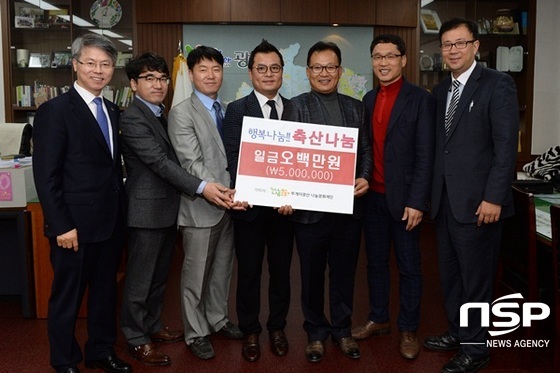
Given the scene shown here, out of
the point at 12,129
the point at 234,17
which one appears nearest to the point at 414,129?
the point at 234,17

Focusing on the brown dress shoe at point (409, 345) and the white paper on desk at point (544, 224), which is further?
the brown dress shoe at point (409, 345)

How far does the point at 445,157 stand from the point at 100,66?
1.60 meters

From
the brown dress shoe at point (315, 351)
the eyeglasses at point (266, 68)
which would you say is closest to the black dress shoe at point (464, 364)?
the brown dress shoe at point (315, 351)

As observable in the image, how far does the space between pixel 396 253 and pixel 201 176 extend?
1.07m

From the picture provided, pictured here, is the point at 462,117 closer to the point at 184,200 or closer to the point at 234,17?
the point at 184,200

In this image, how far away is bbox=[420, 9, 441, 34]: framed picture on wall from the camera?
593cm

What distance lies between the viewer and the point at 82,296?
8.16 ft

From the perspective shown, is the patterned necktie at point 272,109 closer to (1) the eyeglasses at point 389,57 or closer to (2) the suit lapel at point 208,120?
(2) the suit lapel at point 208,120

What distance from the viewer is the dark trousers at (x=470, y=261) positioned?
253cm

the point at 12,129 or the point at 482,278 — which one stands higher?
the point at 12,129

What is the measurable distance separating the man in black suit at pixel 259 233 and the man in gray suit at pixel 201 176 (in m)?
0.09

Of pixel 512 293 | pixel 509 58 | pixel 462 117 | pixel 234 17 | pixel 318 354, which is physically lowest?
pixel 318 354

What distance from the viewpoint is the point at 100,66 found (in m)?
2.41

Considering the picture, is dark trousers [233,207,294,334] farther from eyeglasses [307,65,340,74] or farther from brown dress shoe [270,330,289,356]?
eyeglasses [307,65,340,74]
